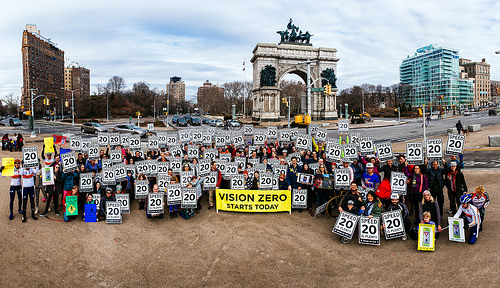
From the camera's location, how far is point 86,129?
47.6 m

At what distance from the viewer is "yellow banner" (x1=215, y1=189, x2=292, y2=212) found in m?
11.8

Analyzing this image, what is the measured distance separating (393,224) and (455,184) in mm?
2713

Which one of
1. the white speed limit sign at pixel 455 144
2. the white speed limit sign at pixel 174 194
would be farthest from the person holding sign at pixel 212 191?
the white speed limit sign at pixel 455 144

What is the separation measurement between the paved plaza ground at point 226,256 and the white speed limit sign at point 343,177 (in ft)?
4.52

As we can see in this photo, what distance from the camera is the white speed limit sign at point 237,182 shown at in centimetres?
1195

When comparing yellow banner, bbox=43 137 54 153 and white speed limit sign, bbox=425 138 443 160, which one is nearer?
white speed limit sign, bbox=425 138 443 160

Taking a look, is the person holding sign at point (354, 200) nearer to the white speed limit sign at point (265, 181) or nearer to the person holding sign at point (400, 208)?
the person holding sign at point (400, 208)

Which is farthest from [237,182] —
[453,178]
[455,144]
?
[455,144]

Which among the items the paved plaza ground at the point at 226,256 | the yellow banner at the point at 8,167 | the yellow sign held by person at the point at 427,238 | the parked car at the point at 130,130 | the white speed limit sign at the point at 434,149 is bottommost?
the paved plaza ground at the point at 226,256

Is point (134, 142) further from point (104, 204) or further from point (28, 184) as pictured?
point (28, 184)

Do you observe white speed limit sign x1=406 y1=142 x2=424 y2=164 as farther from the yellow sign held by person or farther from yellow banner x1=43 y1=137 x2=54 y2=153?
yellow banner x1=43 y1=137 x2=54 y2=153

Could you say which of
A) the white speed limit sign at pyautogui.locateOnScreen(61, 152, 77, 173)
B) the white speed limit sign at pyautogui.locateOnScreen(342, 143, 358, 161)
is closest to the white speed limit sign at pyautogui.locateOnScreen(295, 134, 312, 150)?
the white speed limit sign at pyautogui.locateOnScreen(342, 143, 358, 161)

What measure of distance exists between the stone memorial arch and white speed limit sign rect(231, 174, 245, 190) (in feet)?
176

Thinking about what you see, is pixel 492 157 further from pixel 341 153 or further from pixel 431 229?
pixel 431 229
